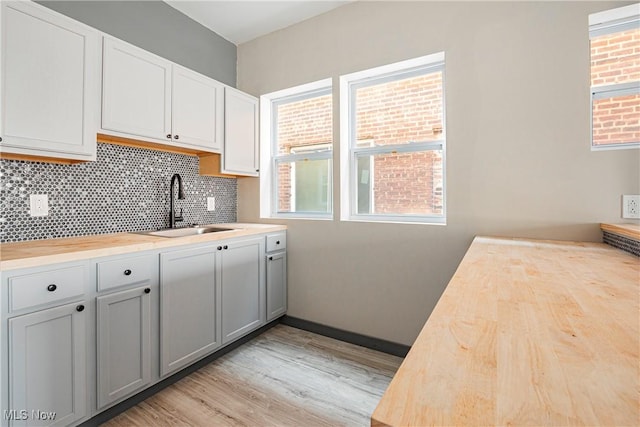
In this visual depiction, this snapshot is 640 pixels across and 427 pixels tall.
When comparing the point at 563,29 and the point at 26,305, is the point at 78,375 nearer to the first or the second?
the point at 26,305

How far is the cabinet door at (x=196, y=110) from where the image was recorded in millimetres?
2307

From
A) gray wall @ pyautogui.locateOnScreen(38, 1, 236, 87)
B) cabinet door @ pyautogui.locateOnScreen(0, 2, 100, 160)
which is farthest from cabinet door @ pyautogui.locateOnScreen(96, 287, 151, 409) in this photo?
gray wall @ pyautogui.locateOnScreen(38, 1, 236, 87)

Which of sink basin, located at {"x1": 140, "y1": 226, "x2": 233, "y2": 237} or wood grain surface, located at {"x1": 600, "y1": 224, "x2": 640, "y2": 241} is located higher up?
wood grain surface, located at {"x1": 600, "y1": 224, "x2": 640, "y2": 241}

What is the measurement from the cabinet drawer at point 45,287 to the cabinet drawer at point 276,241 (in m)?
1.43

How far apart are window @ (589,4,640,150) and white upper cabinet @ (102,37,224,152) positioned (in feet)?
8.70

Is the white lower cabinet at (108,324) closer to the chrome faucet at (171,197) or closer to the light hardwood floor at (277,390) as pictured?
the light hardwood floor at (277,390)

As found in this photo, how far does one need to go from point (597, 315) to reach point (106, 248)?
78.4 inches

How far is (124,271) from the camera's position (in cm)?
168

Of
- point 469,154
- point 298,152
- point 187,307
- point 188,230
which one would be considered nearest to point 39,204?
point 188,230

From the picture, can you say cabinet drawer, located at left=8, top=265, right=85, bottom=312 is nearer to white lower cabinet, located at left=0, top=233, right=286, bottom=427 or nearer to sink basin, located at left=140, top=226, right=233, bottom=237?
white lower cabinet, located at left=0, top=233, right=286, bottom=427

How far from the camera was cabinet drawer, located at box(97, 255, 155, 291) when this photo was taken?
5.22ft

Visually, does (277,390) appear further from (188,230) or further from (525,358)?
(525,358)

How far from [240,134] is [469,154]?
1970 mm

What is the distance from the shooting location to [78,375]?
4.90 feet
